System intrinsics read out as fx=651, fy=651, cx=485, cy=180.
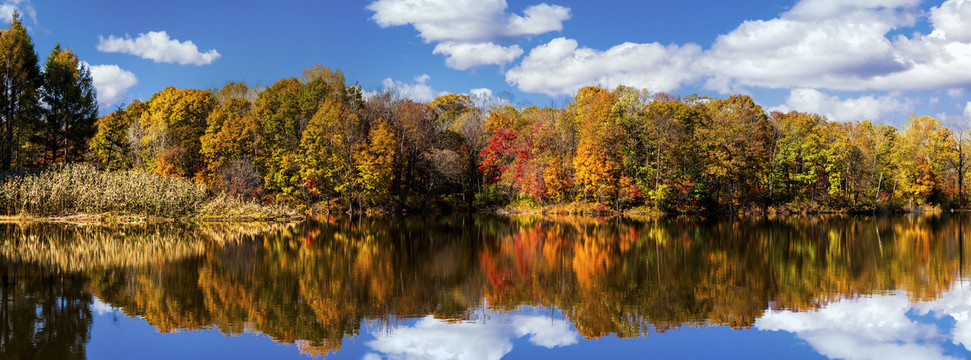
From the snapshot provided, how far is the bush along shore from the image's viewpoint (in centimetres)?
3219

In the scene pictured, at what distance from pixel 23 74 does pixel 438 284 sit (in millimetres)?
35238

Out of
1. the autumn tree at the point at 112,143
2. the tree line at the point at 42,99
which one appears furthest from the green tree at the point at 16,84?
the autumn tree at the point at 112,143

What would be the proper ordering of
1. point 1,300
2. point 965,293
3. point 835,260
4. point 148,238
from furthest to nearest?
point 148,238 → point 835,260 → point 965,293 → point 1,300

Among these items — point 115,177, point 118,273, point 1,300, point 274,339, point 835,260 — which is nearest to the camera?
point 274,339

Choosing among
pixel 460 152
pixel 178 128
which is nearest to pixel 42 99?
pixel 178 128

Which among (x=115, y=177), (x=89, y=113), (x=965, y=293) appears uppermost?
(x=89, y=113)

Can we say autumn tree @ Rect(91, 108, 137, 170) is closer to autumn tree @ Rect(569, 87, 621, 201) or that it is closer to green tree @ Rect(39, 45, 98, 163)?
green tree @ Rect(39, 45, 98, 163)

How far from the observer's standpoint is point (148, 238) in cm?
2452

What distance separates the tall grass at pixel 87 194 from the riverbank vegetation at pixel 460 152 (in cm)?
759

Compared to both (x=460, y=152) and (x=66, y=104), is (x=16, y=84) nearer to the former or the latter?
(x=66, y=104)

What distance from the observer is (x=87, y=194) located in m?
32.6

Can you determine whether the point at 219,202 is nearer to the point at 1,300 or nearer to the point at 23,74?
the point at 23,74

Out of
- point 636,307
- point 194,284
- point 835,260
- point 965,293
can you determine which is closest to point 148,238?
point 194,284

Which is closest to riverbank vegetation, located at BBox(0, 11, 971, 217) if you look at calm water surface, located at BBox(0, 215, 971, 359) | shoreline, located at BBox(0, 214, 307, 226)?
shoreline, located at BBox(0, 214, 307, 226)
